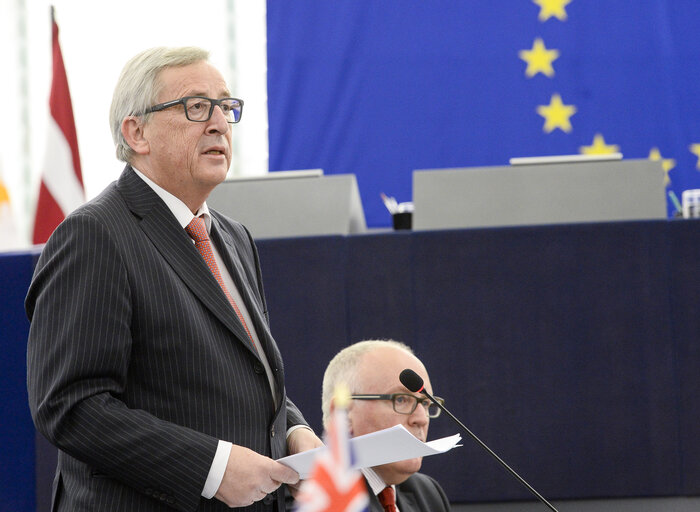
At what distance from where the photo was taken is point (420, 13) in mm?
4582

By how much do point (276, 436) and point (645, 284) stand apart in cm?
190

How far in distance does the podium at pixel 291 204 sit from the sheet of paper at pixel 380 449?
195 cm

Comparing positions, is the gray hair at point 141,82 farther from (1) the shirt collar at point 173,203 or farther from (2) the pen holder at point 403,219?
(2) the pen holder at point 403,219

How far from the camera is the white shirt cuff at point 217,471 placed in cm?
129

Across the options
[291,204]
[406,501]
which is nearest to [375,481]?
[406,501]

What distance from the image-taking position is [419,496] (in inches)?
89.7

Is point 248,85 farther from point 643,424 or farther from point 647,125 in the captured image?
point 643,424

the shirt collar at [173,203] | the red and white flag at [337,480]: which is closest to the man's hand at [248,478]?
the shirt collar at [173,203]

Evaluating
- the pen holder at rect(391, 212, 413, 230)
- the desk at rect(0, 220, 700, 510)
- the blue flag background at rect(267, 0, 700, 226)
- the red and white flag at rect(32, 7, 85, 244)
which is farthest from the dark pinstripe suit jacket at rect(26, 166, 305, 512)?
the blue flag background at rect(267, 0, 700, 226)

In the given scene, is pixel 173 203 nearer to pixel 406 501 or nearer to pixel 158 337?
pixel 158 337

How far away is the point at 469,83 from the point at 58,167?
1.92 meters

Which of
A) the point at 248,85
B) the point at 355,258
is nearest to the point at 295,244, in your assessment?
the point at 355,258

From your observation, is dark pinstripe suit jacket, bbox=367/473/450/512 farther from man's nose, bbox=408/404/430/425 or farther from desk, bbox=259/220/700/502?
desk, bbox=259/220/700/502

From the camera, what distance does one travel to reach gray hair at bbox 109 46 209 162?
1.50 metres
